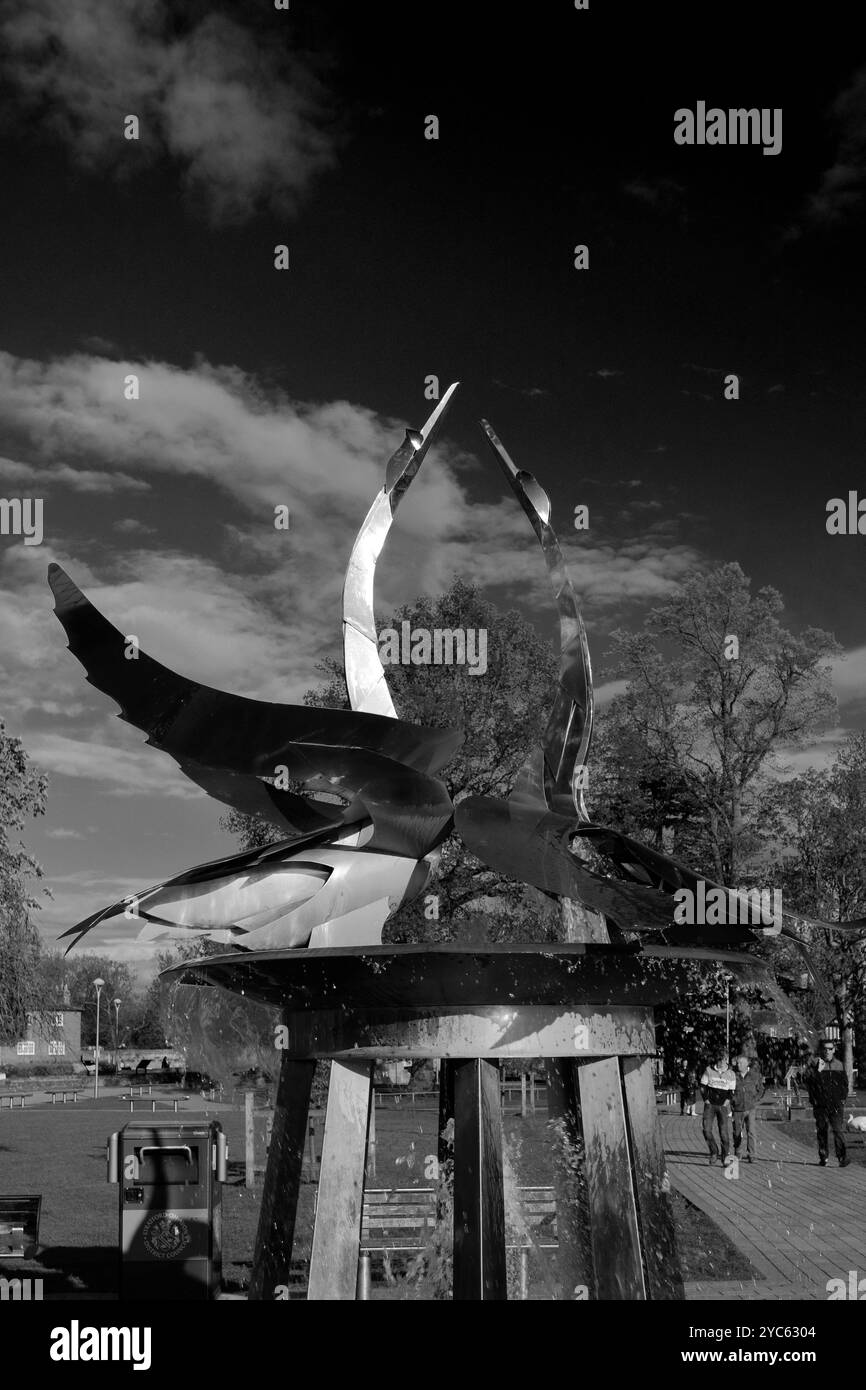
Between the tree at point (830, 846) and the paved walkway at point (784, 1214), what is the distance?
5.19 m

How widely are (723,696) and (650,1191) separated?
1845 centimetres

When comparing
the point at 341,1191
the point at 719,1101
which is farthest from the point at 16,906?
the point at 341,1191

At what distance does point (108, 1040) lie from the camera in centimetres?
11538

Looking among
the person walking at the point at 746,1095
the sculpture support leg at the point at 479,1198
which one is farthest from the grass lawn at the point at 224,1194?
the sculpture support leg at the point at 479,1198

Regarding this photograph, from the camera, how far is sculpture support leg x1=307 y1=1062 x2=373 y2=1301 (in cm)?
579

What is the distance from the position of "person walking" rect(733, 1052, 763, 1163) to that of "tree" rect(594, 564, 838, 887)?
14.1ft

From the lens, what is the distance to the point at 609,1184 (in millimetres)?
5844

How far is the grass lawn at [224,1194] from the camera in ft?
37.0

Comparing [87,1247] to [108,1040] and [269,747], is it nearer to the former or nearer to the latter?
[269,747]

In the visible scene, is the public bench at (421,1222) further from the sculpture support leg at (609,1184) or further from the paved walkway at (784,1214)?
the sculpture support leg at (609,1184)

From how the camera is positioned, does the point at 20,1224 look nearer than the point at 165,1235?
No

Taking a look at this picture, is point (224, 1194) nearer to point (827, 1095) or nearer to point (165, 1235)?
point (165, 1235)
